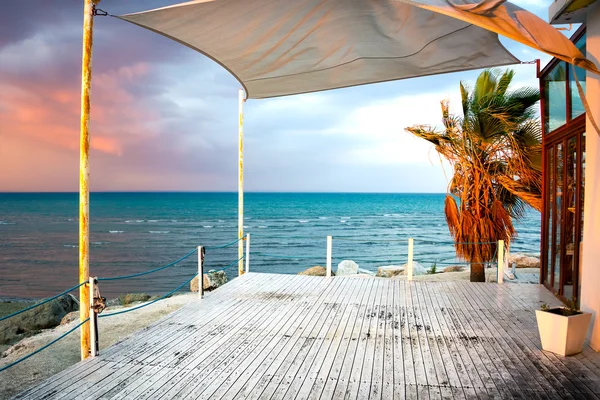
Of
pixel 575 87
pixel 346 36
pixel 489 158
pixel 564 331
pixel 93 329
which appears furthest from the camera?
pixel 489 158

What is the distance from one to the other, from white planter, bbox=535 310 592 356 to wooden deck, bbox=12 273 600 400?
12 cm

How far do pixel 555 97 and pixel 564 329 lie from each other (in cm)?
389

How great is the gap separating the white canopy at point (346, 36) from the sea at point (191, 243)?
8081 mm

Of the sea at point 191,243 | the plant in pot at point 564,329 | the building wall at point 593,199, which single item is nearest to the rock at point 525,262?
the sea at point 191,243

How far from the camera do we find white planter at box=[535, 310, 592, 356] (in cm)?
429

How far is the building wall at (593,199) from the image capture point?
4449 millimetres

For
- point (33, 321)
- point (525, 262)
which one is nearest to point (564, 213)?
point (525, 262)

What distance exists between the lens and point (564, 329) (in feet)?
14.1

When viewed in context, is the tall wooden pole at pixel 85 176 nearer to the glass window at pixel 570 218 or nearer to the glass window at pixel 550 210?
the glass window at pixel 570 218

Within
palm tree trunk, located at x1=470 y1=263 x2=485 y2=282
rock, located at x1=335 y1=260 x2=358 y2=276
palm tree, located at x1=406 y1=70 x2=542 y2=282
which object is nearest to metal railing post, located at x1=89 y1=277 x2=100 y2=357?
palm tree, located at x1=406 y1=70 x2=542 y2=282

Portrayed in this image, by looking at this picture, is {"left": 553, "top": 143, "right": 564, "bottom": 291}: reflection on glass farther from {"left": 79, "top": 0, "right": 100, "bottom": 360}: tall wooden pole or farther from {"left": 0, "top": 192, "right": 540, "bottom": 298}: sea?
{"left": 0, "top": 192, "right": 540, "bottom": 298}: sea

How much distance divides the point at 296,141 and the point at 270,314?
3655 centimetres

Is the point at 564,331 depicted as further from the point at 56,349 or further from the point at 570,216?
the point at 56,349

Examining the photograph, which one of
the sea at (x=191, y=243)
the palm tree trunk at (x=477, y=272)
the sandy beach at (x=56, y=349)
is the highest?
the palm tree trunk at (x=477, y=272)
